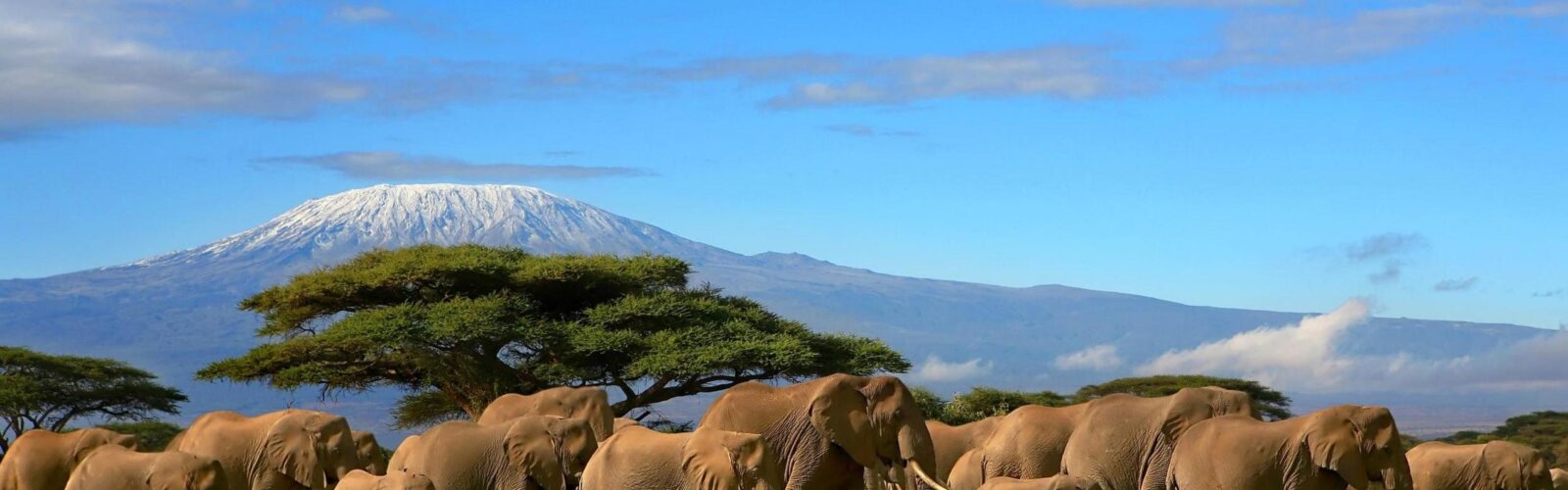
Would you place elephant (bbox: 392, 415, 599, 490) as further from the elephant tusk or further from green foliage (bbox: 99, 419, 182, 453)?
green foliage (bbox: 99, 419, 182, 453)

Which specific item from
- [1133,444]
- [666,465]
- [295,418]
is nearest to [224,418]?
[295,418]

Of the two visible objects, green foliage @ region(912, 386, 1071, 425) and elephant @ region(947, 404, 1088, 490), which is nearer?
elephant @ region(947, 404, 1088, 490)

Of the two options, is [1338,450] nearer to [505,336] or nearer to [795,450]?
[795,450]

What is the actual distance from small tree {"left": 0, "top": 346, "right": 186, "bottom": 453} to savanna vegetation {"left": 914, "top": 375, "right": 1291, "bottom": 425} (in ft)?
58.5

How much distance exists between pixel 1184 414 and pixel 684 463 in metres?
5.39

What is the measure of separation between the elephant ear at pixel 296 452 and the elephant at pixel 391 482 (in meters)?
3.30

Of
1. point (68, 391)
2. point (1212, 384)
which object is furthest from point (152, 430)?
point (1212, 384)

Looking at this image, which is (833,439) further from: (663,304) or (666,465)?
(663,304)

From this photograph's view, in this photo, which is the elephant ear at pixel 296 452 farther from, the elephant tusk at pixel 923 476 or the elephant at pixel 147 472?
the elephant tusk at pixel 923 476

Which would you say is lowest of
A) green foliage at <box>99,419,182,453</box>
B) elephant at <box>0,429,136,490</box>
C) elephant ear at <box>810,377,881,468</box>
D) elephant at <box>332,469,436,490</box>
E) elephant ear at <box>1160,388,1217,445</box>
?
green foliage at <box>99,419,182,453</box>

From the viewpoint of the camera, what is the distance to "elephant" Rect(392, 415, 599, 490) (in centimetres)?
1975

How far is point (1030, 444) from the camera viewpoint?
78.0 feet

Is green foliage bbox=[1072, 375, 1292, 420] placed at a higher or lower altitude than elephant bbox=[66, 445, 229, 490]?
higher

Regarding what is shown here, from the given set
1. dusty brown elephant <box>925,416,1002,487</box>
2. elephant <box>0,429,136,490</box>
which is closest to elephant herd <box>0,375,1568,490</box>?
elephant <box>0,429,136,490</box>
